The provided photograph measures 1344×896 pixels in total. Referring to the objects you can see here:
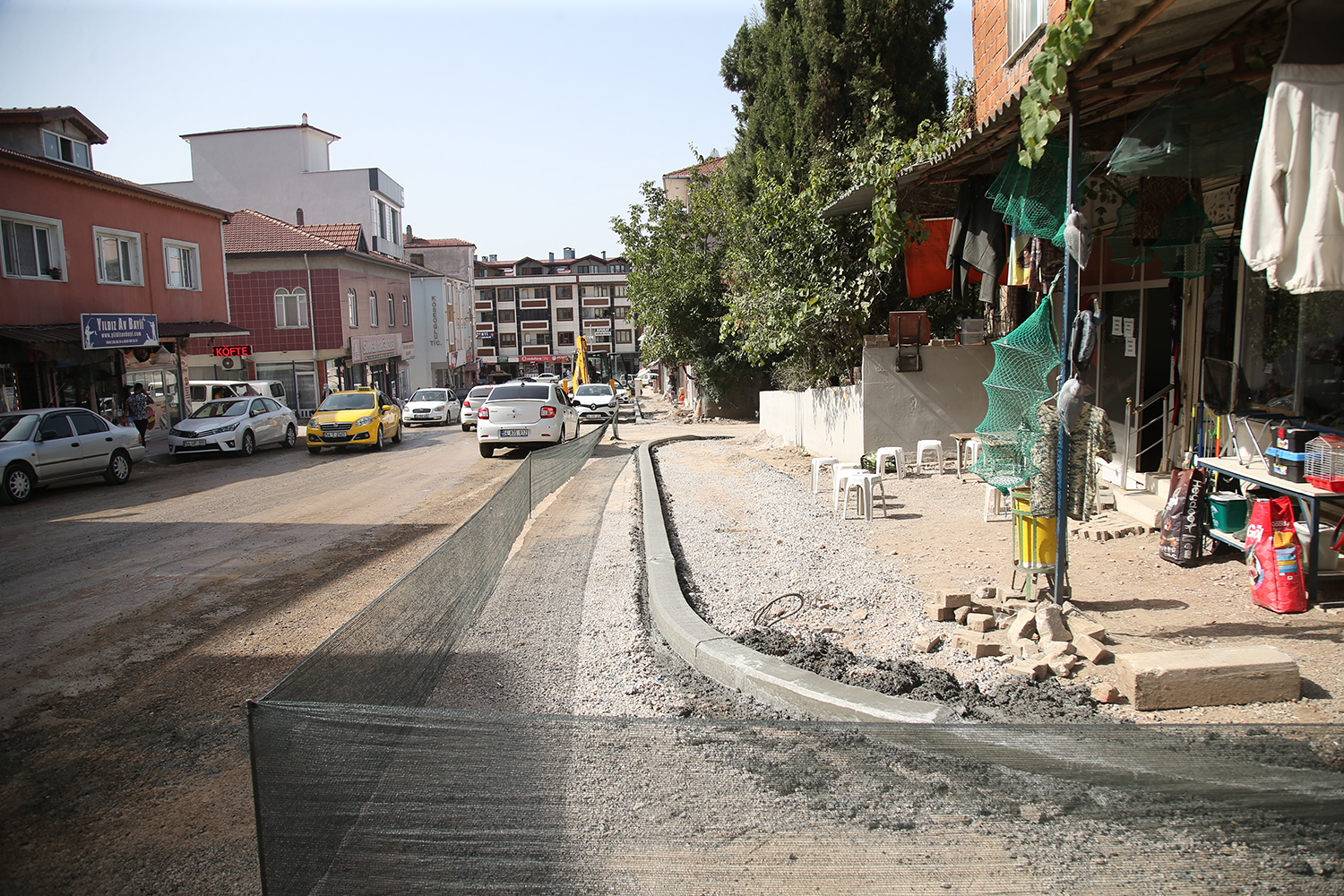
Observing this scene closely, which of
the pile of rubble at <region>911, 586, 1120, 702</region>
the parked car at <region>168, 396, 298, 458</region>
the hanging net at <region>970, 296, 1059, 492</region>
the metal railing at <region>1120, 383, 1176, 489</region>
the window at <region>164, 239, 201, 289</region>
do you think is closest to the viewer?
the pile of rubble at <region>911, 586, 1120, 702</region>

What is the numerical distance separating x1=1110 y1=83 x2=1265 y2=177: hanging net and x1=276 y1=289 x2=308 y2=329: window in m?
36.6

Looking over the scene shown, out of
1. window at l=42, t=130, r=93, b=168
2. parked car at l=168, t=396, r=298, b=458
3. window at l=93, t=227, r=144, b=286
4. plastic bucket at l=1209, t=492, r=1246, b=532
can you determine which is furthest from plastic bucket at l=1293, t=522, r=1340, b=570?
window at l=42, t=130, r=93, b=168

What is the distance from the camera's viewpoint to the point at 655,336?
29875 mm

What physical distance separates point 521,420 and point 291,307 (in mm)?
23358

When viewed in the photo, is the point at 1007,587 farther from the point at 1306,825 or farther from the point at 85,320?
the point at 85,320

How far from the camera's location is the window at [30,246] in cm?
1964

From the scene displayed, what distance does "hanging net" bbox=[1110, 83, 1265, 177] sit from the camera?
5293mm

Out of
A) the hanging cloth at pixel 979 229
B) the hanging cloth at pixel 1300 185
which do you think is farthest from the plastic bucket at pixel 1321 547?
the hanging cloth at pixel 979 229

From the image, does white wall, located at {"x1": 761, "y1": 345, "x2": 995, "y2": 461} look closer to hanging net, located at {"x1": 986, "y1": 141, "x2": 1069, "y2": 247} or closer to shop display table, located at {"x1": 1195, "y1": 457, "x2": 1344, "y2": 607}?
shop display table, located at {"x1": 1195, "y1": 457, "x2": 1344, "y2": 607}

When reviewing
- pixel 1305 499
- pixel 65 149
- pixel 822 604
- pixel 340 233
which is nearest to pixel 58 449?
pixel 65 149

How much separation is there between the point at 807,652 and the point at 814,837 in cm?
217

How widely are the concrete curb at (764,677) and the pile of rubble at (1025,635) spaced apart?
870 millimetres

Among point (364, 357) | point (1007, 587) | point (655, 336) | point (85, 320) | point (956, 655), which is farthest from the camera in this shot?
point (364, 357)

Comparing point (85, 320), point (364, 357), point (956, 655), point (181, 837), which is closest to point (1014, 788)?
point (956, 655)
